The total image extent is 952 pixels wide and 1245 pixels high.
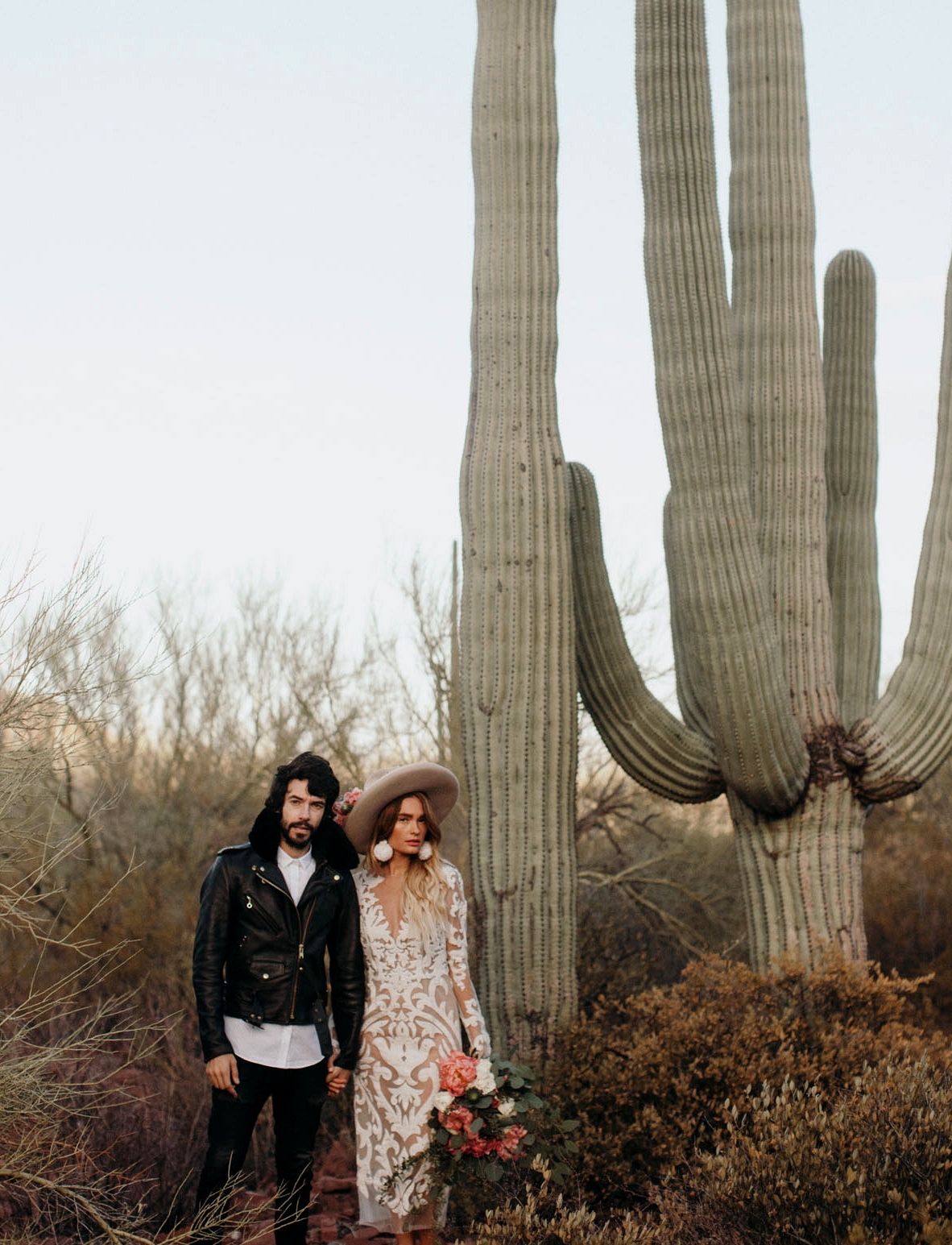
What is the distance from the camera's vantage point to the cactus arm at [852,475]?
7574 millimetres

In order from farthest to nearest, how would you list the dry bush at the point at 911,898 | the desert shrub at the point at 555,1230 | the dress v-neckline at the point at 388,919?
the dry bush at the point at 911,898 → the dress v-neckline at the point at 388,919 → the desert shrub at the point at 555,1230

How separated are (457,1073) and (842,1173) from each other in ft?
4.47

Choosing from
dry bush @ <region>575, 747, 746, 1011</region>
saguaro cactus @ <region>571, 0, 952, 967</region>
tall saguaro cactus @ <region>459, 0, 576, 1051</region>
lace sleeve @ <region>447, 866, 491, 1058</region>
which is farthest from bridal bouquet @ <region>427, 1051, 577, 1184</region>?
dry bush @ <region>575, 747, 746, 1011</region>

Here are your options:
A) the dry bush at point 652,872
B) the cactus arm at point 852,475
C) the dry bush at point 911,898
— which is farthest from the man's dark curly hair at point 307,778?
the dry bush at point 911,898

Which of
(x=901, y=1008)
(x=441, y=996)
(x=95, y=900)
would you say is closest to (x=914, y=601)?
(x=901, y=1008)

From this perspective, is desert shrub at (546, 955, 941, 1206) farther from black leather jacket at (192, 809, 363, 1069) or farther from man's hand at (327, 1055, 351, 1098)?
black leather jacket at (192, 809, 363, 1069)

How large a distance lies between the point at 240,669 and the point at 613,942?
19.8ft

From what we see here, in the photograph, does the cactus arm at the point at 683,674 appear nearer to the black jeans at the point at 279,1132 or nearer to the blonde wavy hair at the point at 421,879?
the blonde wavy hair at the point at 421,879

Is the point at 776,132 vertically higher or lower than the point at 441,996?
higher

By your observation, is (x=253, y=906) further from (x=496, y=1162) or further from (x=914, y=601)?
(x=914, y=601)

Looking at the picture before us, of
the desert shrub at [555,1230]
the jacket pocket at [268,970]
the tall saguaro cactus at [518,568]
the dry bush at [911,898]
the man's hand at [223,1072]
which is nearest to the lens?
the desert shrub at [555,1230]

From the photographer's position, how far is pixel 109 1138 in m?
5.76

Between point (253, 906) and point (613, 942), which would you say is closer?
point (253, 906)

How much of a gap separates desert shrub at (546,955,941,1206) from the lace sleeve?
83 cm
